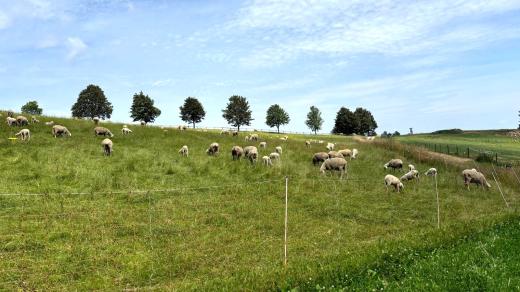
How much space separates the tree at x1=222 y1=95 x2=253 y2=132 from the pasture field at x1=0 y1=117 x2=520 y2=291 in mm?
88598

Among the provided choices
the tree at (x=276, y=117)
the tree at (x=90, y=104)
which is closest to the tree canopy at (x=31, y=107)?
A: the tree at (x=90, y=104)

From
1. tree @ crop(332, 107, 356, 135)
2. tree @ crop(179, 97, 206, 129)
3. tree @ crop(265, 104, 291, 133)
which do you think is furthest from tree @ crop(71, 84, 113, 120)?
tree @ crop(332, 107, 356, 135)

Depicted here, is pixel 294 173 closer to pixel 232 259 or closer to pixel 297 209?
pixel 297 209

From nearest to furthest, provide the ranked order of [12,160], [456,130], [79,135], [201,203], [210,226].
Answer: [210,226] < [201,203] < [12,160] < [79,135] < [456,130]

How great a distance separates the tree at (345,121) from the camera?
428 feet

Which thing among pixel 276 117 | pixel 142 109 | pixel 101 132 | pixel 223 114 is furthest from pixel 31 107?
pixel 101 132

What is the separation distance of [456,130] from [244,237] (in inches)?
5049

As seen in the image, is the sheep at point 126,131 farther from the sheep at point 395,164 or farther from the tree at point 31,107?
the tree at point 31,107

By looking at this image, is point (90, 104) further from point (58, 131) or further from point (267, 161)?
point (267, 161)

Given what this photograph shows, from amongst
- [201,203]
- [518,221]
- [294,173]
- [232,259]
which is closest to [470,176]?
[294,173]

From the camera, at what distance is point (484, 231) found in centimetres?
1305

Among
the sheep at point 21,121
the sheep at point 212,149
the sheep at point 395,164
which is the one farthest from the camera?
the sheep at point 21,121

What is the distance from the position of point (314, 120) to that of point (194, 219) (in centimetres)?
12766

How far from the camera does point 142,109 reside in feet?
347
